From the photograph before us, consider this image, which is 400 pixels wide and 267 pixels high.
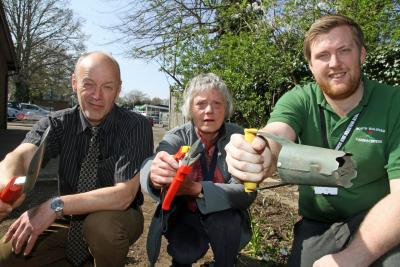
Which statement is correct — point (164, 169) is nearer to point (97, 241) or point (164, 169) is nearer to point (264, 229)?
point (97, 241)

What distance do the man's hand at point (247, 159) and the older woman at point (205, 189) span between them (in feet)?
2.01

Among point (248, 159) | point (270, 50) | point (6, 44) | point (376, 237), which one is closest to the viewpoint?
point (248, 159)

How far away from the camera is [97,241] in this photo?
2.36m

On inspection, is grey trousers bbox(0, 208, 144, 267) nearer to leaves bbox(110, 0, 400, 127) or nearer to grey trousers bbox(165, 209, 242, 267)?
grey trousers bbox(165, 209, 242, 267)

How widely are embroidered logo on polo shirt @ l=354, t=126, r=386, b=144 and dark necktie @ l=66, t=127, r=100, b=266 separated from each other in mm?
1602

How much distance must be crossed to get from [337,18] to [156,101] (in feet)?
266

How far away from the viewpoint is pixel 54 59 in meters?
41.9

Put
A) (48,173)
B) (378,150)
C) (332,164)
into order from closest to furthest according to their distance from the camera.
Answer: (332,164), (378,150), (48,173)

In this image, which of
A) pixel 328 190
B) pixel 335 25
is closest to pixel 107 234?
pixel 328 190

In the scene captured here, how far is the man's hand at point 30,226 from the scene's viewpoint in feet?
7.56

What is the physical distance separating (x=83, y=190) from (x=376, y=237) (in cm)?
176

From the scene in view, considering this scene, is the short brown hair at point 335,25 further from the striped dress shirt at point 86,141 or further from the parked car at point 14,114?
the parked car at point 14,114

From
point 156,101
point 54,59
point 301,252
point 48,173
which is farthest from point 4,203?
point 156,101

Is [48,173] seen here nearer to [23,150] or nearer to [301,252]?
[23,150]
